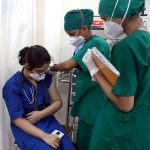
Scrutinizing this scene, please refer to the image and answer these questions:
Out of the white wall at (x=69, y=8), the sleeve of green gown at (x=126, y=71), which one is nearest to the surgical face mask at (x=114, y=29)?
the sleeve of green gown at (x=126, y=71)

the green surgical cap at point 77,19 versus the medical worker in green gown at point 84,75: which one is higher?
the green surgical cap at point 77,19

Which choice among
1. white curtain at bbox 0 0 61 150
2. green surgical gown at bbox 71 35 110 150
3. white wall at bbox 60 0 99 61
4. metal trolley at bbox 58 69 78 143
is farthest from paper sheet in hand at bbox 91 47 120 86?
white wall at bbox 60 0 99 61

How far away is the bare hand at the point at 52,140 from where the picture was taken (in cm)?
151

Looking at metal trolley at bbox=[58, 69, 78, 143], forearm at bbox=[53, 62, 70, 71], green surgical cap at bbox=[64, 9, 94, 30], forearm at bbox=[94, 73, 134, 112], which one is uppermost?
green surgical cap at bbox=[64, 9, 94, 30]

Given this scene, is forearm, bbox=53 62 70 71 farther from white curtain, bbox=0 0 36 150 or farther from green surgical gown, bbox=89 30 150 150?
green surgical gown, bbox=89 30 150 150

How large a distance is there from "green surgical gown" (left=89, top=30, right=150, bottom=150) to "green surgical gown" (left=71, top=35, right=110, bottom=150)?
0.42 meters

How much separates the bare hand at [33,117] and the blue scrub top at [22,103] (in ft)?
0.11

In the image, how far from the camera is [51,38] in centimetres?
252

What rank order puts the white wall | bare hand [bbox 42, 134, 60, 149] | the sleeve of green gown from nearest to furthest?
1. the sleeve of green gown
2. bare hand [bbox 42, 134, 60, 149]
3. the white wall

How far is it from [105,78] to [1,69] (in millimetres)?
838

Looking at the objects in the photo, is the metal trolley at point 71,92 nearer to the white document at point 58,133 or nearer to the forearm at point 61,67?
the forearm at point 61,67

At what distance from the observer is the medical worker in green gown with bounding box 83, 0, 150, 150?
3.35 feet

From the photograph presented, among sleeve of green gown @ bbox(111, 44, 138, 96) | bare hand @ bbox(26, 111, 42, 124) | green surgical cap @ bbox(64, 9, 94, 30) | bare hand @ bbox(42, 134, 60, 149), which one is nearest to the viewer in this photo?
sleeve of green gown @ bbox(111, 44, 138, 96)

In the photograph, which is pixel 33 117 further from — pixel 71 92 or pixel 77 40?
pixel 71 92
